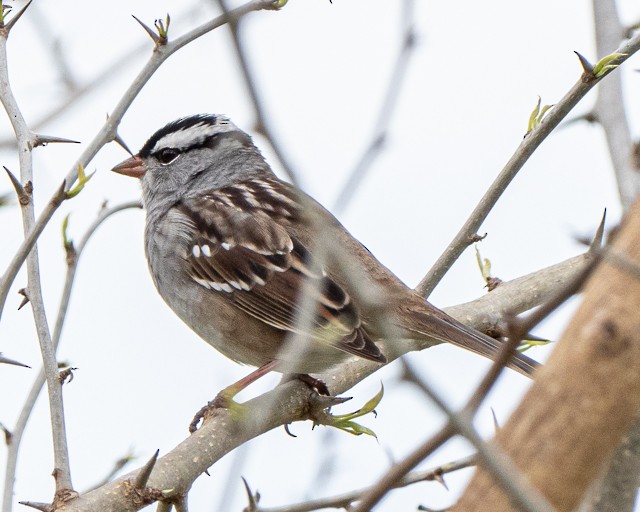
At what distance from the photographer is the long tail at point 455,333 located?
13.4 ft

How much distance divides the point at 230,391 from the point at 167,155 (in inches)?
72.5

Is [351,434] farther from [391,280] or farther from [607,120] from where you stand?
[607,120]

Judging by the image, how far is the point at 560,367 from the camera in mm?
1747

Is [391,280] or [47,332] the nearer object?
[47,332]

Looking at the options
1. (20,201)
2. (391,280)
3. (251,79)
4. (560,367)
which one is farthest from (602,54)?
(251,79)

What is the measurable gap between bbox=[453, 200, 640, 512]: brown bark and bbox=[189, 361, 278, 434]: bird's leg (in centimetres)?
197

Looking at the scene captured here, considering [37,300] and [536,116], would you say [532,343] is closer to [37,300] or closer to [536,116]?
[536,116]

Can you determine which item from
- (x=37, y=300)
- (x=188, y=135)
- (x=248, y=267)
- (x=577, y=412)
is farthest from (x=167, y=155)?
(x=577, y=412)

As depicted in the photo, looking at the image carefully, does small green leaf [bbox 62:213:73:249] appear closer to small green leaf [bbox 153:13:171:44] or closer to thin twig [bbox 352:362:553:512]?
small green leaf [bbox 153:13:171:44]

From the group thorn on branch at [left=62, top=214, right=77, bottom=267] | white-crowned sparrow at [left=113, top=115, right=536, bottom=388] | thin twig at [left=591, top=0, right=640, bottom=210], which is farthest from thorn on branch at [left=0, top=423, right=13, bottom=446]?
thin twig at [left=591, top=0, right=640, bottom=210]

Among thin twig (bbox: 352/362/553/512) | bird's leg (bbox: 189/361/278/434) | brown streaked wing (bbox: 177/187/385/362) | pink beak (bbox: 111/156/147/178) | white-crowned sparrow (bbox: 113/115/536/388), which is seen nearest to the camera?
thin twig (bbox: 352/362/553/512)

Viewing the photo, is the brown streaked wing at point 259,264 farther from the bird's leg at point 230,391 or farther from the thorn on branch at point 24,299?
the thorn on branch at point 24,299

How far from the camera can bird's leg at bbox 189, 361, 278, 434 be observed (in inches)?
154

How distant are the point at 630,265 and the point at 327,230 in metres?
0.52
